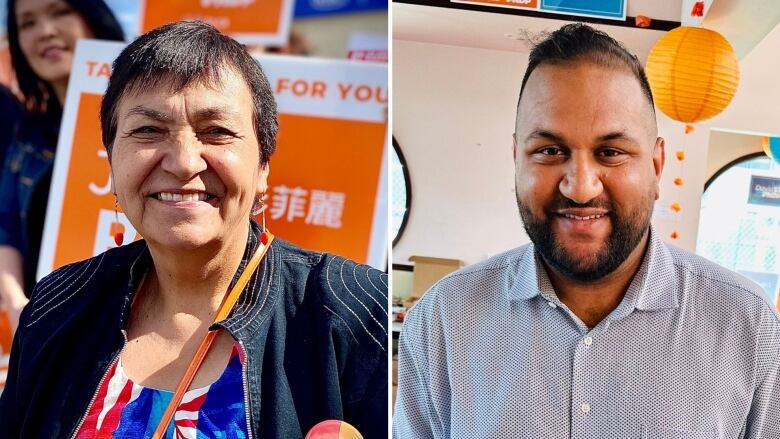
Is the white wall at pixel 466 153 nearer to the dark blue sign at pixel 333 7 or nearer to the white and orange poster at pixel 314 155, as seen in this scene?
the dark blue sign at pixel 333 7

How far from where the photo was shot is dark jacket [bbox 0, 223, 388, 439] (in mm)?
1317

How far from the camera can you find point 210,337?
4.44 feet

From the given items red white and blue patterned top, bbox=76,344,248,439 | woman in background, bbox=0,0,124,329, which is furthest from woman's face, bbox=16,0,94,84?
red white and blue patterned top, bbox=76,344,248,439

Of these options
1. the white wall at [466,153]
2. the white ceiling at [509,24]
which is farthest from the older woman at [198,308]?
the white wall at [466,153]

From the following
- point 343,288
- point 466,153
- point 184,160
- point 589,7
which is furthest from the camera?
point 466,153

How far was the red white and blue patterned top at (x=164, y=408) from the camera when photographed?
1293mm

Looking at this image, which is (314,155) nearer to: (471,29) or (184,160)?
(184,160)

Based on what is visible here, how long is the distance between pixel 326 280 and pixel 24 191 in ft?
4.63

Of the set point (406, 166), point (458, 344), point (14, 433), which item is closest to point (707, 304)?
point (458, 344)

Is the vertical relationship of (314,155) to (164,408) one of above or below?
above

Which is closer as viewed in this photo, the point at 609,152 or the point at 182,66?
the point at 182,66

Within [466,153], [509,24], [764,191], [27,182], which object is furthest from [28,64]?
[764,191]

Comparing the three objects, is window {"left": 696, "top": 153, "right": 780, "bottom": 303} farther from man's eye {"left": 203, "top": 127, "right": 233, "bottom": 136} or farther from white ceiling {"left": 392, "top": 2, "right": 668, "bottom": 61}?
man's eye {"left": 203, "top": 127, "right": 233, "bottom": 136}

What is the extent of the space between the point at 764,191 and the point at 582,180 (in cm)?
409
